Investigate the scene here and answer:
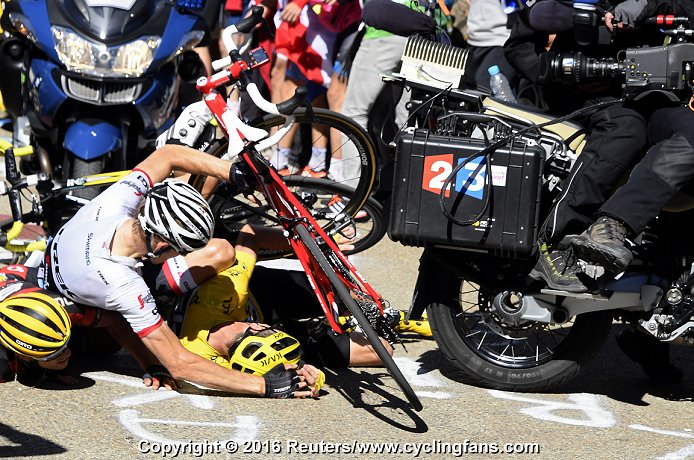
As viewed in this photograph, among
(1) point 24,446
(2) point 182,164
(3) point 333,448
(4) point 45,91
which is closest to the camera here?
(1) point 24,446

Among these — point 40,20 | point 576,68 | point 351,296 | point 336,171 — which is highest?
point 40,20

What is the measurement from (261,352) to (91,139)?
199cm

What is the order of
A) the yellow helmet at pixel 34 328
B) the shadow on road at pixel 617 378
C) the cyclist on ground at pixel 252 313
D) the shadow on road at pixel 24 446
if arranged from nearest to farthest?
the shadow on road at pixel 24 446 < the yellow helmet at pixel 34 328 < the cyclist on ground at pixel 252 313 < the shadow on road at pixel 617 378

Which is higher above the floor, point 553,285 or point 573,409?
point 553,285

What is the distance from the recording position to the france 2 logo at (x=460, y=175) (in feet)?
18.0

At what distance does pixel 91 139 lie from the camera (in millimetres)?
7012

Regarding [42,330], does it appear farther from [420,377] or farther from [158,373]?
[420,377]

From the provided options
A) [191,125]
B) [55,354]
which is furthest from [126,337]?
[191,125]

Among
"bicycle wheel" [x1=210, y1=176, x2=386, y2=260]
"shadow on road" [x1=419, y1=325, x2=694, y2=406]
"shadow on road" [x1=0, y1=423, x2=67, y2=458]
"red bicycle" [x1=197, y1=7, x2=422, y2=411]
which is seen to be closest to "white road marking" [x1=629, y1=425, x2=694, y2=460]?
"shadow on road" [x1=419, y1=325, x2=694, y2=406]

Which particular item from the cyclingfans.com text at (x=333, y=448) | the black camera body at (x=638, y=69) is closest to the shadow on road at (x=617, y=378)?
the cyclingfans.com text at (x=333, y=448)

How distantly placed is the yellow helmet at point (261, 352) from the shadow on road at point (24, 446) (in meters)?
1.03

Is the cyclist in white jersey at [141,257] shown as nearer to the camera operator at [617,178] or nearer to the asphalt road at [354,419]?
the asphalt road at [354,419]

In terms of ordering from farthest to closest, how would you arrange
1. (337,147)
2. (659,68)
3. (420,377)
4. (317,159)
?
(317,159) → (337,147) → (420,377) → (659,68)

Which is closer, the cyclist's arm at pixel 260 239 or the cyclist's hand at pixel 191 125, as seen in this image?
the cyclist's arm at pixel 260 239
